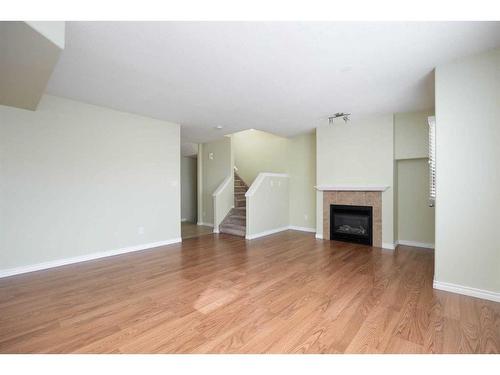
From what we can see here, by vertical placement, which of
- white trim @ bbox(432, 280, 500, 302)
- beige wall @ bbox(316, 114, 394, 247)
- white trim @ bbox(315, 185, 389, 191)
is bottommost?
white trim @ bbox(432, 280, 500, 302)

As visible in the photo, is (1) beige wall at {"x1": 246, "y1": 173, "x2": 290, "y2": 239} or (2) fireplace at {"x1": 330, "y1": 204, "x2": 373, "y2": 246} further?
(1) beige wall at {"x1": 246, "y1": 173, "x2": 290, "y2": 239}

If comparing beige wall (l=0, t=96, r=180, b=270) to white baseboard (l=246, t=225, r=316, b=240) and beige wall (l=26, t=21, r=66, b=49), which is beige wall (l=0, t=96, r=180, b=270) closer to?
white baseboard (l=246, t=225, r=316, b=240)

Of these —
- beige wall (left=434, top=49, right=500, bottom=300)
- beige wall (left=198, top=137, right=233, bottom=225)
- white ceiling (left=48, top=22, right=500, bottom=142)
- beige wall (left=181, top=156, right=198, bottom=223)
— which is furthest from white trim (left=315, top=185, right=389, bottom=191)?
beige wall (left=181, top=156, right=198, bottom=223)

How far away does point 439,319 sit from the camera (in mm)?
1990

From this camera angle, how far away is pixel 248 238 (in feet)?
17.3

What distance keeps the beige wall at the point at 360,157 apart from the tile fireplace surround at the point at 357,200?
0.09 meters

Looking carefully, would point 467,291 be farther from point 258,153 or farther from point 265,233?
point 258,153

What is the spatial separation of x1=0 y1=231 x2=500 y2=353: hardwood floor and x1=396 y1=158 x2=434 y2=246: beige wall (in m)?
1.16

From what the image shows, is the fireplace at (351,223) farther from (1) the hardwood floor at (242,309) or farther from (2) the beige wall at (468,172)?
(2) the beige wall at (468,172)

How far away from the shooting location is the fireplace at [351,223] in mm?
4695

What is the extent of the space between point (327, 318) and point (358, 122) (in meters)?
4.07

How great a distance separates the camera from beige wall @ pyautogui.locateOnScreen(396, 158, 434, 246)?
4.41m

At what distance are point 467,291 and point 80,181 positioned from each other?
5328 mm
